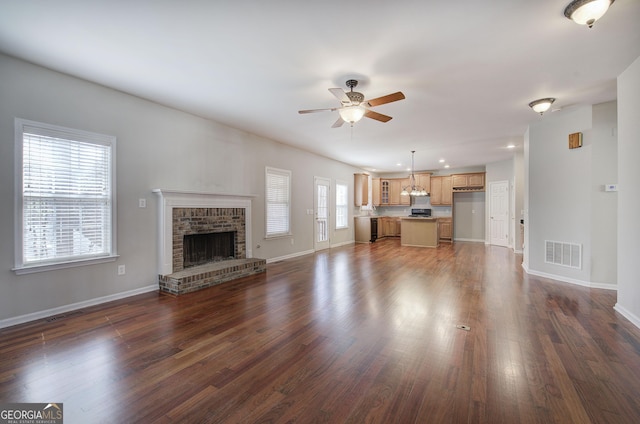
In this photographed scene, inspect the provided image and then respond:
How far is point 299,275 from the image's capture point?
5262 mm

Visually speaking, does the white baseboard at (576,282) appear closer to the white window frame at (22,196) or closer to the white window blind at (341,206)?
the white window blind at (341,206)

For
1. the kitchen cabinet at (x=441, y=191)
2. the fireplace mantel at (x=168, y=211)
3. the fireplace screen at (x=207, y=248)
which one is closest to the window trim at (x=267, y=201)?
the fireplace screen at (x=207, y=248)

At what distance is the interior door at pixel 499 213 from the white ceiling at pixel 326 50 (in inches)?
209

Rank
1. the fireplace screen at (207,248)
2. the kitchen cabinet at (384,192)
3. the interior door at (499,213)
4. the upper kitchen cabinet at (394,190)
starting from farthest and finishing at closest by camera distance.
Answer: the kitchen cabinet at (384,192) → the upper kitchen cabinet at (394,190) → the interior door at (499,213) → the fireplace screen at (207,248)

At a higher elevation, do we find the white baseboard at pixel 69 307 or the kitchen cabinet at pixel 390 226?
the kitchen cabinet at pixel 390 226

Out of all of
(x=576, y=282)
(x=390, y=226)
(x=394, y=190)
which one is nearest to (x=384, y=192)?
(x=394, y=190)

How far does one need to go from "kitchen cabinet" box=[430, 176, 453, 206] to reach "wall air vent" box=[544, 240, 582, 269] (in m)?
5.56

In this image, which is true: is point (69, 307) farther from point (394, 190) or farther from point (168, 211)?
point (394, 190)

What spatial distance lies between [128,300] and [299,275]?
263cm

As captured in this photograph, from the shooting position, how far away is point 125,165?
3908 millimetres

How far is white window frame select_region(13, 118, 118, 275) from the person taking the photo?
9.91 feet

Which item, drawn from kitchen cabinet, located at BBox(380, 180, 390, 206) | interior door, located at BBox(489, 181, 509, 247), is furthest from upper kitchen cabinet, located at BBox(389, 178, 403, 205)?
interior door, located at BBox(489, 181, 509, 247)

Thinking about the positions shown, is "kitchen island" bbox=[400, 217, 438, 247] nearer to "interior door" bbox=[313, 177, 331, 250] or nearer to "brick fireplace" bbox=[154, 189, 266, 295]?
"interior door" bbox=[313, 177, 331, 250]

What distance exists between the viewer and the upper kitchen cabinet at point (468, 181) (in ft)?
32.4
